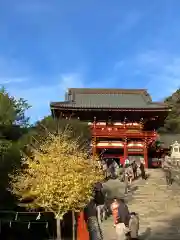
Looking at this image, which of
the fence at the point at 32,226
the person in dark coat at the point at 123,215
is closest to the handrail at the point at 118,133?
the fence at the point at 32,226

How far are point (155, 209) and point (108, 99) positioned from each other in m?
24.8

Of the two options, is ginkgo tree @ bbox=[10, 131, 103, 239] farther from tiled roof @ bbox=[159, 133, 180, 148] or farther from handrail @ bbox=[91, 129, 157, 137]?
tiled roof @ bbox=[159, 133, 180, 148]

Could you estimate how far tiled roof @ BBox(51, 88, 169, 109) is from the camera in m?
40.4

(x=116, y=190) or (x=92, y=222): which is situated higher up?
(x=116, y=190)

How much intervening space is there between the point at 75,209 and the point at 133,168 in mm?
11172

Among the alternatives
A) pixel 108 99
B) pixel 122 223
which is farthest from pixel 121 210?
pixel 108 99

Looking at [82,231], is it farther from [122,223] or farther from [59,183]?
[122,223]

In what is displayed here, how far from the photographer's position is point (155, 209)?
69.4ft

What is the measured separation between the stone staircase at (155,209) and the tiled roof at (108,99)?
12622mm

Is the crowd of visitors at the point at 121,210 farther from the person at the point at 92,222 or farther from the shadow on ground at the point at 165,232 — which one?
the shadow on ground at the point at 165,232

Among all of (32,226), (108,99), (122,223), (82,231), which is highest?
(108,99)

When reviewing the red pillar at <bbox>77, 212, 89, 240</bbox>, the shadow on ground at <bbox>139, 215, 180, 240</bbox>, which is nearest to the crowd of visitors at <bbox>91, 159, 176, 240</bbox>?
the red pillar at <bbox>77, 212, 89, 240</bbox>

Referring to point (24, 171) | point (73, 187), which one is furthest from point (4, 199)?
point (73, 187)

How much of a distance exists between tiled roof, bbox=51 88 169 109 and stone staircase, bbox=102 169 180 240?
1262 centimetres
